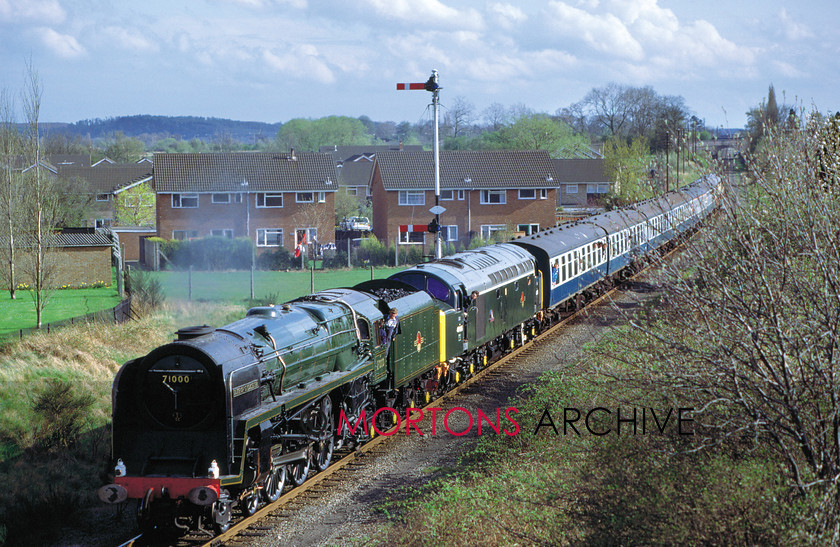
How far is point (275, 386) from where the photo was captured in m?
13.7

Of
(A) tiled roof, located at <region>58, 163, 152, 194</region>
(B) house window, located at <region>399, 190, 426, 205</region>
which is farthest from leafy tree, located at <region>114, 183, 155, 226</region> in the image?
(B) house window, located at <region>399, 190, 426, 205</region>

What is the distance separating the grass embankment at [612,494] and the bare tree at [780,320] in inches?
22.3

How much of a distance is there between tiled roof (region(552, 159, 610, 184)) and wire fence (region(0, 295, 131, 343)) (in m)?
65.8

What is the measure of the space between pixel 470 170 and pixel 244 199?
1802cm

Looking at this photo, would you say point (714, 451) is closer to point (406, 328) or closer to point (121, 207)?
point (406, 328)

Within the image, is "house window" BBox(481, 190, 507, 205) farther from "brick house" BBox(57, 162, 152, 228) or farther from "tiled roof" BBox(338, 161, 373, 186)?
"tiled roof" BBox(338, 161, 373, 186)

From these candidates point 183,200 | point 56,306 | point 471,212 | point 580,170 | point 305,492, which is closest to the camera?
point 305,492

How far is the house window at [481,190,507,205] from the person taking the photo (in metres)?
60.4

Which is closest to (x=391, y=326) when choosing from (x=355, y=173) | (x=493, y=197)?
(x=493, y=197)

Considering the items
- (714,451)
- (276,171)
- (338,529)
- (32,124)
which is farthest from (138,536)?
(276,171)

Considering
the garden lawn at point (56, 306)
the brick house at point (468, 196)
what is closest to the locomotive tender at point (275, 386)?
the garden lawn at point (56, 306)

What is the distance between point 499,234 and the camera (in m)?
51.4

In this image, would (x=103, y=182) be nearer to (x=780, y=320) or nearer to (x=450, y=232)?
(x=450, y=232)

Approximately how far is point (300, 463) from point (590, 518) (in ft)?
19.4
